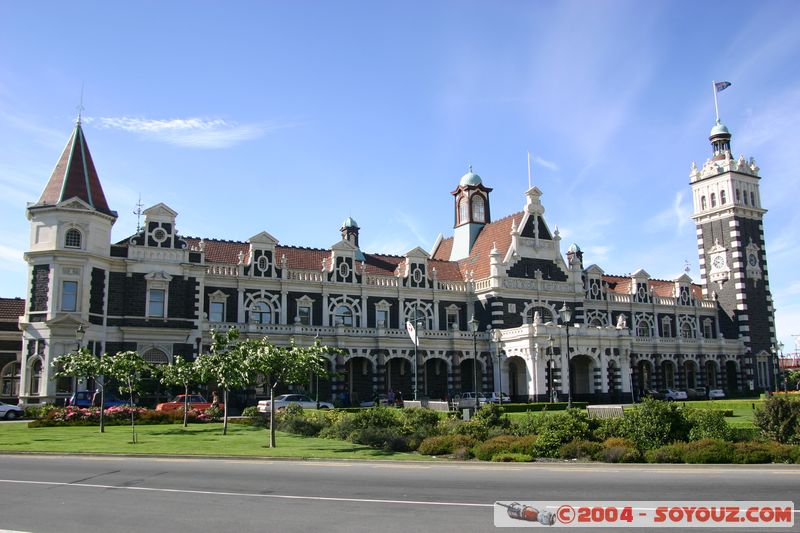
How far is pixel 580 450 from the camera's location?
22672 millimetres

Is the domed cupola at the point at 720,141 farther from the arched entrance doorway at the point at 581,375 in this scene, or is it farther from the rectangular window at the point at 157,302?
the rectangular window at the point at 157,302

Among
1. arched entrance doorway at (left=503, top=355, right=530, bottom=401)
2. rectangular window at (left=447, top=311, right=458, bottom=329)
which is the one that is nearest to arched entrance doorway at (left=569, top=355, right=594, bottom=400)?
arched entrance doorway at (left=503, top=355, right=530, bottom=401)

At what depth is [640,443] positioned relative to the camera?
23.5m

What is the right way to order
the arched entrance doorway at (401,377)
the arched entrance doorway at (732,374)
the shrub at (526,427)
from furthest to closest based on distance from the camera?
A: 1. the arched entrance doorway at (732,374)
2. the arched entrance doorway at (401,377)
3. the shrub at (526,427)

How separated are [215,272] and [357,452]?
30619 millimetres

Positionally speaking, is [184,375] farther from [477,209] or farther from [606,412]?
[477,209]

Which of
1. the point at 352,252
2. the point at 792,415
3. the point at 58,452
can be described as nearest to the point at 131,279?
the point at 352,252

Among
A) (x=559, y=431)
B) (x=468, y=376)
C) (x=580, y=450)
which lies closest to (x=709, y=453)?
(x=580, y=450)

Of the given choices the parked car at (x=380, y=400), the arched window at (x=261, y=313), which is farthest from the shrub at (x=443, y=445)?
the arched window at (x=261, y=313)

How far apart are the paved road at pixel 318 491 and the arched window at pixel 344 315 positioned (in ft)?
113

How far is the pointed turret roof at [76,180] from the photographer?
1844 inches

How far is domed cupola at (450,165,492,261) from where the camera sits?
6950 cm

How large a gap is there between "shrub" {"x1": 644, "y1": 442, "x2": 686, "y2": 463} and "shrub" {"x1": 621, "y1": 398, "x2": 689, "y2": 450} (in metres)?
1.47

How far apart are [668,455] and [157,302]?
3670 cm
